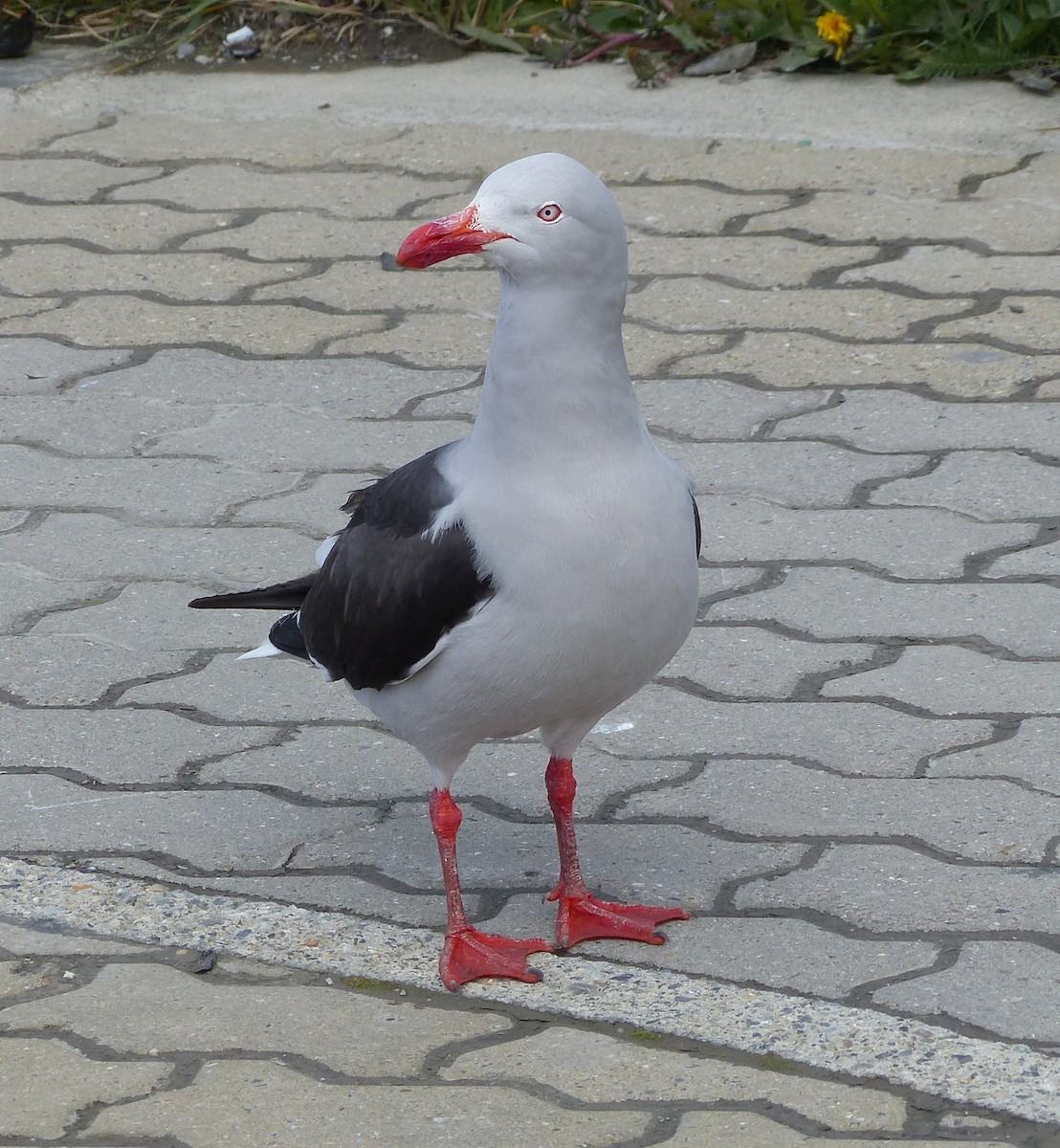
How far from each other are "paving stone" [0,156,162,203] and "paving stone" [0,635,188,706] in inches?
139

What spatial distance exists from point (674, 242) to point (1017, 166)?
152 cm

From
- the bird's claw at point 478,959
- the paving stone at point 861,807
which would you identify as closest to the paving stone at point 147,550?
the paving stone at point 861,807

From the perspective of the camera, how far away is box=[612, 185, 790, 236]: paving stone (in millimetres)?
7207

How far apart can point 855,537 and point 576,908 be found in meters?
1.84

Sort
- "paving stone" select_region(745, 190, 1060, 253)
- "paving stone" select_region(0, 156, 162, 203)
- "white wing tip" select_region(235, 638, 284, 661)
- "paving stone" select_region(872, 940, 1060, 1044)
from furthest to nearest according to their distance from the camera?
"paving stone" select_region(0, 156, 162, 203) < "paving stone" select_region(745, 190, 1060, 253) < "white wing tip" select_region(235, 638, 284, 661) < "paving stone" select_region(872, 940, 1060, 1044)

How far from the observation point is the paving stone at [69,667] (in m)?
4.42

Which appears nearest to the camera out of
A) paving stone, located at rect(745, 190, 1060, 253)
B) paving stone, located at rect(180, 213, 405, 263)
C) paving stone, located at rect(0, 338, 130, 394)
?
paving stone, located at rect(0, 338, 130, 394)

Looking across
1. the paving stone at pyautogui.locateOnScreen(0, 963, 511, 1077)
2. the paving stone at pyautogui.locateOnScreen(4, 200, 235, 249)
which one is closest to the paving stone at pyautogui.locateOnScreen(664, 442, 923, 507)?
the paving stone at pyautogui.locateOnScreen(0, 963, 511, 1077)

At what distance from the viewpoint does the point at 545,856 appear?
152 inches

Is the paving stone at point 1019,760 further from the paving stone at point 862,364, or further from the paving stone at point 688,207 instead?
the paving stone at point 688,207

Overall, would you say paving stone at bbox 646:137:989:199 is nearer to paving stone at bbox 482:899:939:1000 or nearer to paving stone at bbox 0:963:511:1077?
paving stone at bbox 482:899:939:1000

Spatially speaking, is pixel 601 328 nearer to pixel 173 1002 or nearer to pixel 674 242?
pixel 173 1002

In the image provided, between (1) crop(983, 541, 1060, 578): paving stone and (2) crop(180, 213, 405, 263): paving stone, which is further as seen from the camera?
(2) crop(180, 213, 405, 263): paving stone

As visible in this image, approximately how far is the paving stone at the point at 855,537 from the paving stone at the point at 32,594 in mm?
1631
